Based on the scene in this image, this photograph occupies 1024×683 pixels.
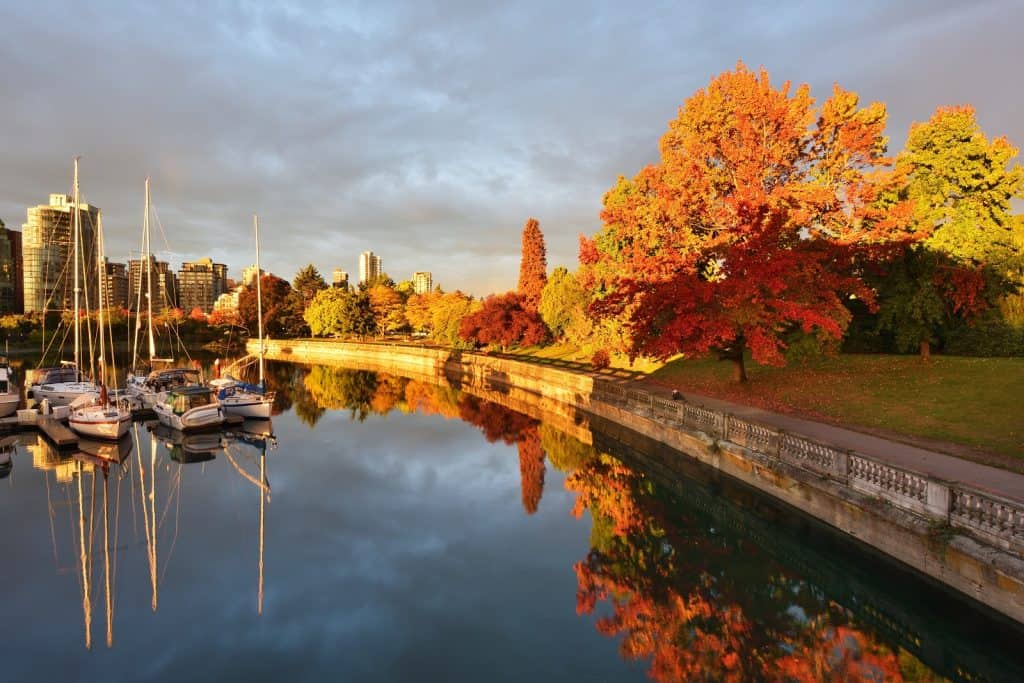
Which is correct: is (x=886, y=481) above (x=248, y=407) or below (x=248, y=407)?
above

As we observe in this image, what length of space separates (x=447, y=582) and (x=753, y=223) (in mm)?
20532

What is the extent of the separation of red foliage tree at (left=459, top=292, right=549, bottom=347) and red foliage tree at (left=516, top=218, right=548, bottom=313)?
12014mm

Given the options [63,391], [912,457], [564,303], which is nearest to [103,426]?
[63,391]

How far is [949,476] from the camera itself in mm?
13844

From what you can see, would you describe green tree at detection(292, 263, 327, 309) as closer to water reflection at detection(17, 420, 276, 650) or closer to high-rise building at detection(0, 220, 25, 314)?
high-rise building at detection(0, 220, 25, 314)

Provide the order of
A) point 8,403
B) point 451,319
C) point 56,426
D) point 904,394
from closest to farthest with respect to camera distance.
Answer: point 904,394
point 56,426
point 8,403
point 451,319

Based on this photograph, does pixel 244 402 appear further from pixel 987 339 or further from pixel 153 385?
pixel 987 339

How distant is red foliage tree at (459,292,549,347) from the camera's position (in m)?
62.1

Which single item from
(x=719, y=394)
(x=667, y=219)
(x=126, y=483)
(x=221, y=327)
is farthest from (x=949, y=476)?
(x=221, y=327)

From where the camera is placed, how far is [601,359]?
4578 centimetres

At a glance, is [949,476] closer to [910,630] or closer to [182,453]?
[910,630]

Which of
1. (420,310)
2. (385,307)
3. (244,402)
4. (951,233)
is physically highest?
(951,233)

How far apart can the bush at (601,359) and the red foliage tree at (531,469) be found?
593 inches

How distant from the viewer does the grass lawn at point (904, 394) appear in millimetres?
18328
